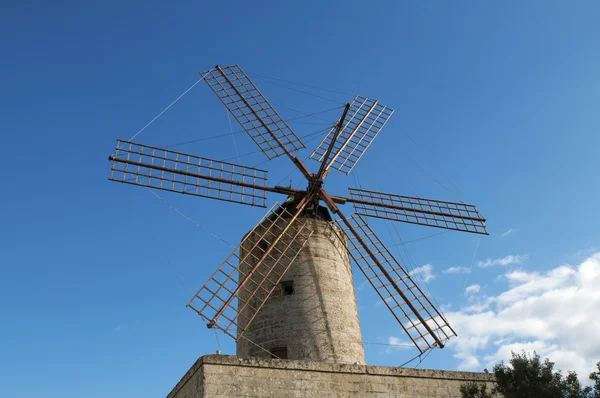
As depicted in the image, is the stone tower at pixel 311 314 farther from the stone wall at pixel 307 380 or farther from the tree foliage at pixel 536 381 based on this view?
the tree foliage at pixel 536 381

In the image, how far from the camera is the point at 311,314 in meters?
10.6

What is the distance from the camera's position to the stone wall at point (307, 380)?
27.0ft

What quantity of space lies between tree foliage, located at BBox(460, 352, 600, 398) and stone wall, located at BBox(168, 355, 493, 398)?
1.81 m

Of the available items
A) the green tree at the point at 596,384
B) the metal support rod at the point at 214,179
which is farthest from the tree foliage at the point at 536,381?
the metal support rod at the point at 214,179

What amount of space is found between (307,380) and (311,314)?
6.64ft

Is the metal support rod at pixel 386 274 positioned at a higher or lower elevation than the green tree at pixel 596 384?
higher

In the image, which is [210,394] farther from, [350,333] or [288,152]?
[288,152]

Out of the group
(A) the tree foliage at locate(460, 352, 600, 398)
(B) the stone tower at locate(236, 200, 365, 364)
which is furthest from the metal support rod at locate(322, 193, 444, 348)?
(A) the tree foliage at locate(460, 352, 600, 398)

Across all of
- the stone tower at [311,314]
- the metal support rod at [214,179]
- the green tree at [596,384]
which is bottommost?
the green tree at [596,384]

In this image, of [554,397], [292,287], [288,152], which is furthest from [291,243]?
[554,397]

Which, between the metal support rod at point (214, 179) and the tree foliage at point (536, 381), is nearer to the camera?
the tree foliage at point (536, 381)

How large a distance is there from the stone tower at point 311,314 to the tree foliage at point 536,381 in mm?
3429

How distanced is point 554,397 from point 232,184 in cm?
776

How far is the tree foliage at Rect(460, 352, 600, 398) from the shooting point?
7008mm
